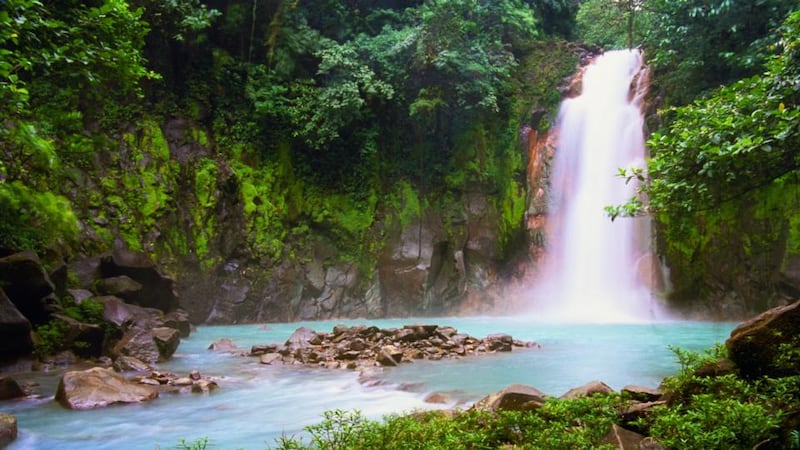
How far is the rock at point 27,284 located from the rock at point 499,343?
7.19 metres

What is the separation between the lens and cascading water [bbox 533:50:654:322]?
54.4ft

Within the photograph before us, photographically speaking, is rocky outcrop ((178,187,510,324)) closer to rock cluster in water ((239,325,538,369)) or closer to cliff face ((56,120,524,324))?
cliff face ((56,120,524,324))

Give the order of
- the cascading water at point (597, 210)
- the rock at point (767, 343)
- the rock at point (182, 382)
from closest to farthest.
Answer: the rock at point (767, 343) < the rock at point (182, 382) < the cascading water at point (597, 210)

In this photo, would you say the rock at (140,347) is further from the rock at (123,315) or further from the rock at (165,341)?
the rock at (123,315)

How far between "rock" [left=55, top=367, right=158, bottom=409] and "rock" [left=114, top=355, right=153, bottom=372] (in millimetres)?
1347

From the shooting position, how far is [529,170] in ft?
62.3

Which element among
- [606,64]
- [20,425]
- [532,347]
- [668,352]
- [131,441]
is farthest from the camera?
[606,64]

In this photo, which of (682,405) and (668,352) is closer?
(682,405)

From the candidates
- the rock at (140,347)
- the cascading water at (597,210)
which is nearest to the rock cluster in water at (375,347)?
the rock at (140,347)

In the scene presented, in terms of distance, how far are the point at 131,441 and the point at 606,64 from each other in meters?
19.0

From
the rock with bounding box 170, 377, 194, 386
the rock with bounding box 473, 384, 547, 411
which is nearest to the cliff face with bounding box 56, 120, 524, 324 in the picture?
the rock with bounding box 170, 377, 194, 386

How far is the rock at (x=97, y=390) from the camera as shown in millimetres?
5758

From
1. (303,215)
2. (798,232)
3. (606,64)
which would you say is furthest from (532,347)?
(606,64)

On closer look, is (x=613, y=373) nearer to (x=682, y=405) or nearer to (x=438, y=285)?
(x=682, y=405)
